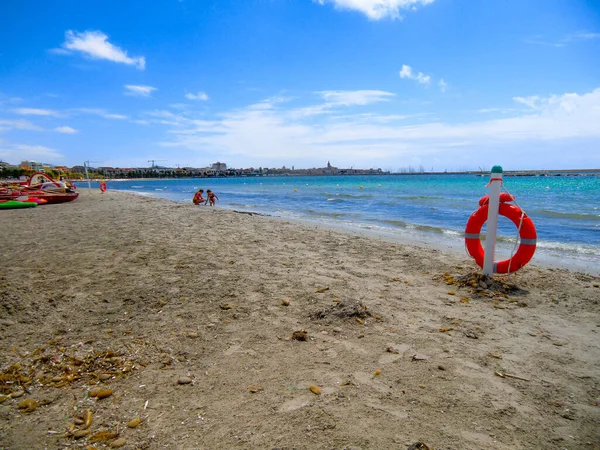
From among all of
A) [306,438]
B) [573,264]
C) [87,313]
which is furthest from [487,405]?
[573,264]

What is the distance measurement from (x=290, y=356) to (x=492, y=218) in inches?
150

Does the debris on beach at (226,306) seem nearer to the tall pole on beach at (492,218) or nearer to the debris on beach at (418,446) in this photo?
the debris on beach at (418,446)

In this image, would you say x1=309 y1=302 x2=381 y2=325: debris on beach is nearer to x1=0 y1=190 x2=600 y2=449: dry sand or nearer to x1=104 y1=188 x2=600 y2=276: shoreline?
x1=0 y1=190 x2=600 y2=449: dry sand

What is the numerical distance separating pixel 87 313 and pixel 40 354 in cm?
79

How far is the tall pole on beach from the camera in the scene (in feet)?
16.3

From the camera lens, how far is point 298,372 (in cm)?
272

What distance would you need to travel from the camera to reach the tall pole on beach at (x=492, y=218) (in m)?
4.98

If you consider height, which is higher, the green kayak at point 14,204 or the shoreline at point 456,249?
the green kayak at point 14,204

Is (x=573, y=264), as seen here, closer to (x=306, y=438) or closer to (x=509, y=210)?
(x=509, y=210)

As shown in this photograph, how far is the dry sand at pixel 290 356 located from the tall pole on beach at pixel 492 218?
0.33 metres

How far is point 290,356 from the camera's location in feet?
9.72

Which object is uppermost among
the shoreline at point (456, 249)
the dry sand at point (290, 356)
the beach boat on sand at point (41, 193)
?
the beach boat on sand at point (41, 193)

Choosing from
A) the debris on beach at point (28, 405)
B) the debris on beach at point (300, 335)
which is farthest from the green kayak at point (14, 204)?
the debris on beach at point (300, 335)

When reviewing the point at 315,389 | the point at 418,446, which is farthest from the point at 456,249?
the point at 418,446
